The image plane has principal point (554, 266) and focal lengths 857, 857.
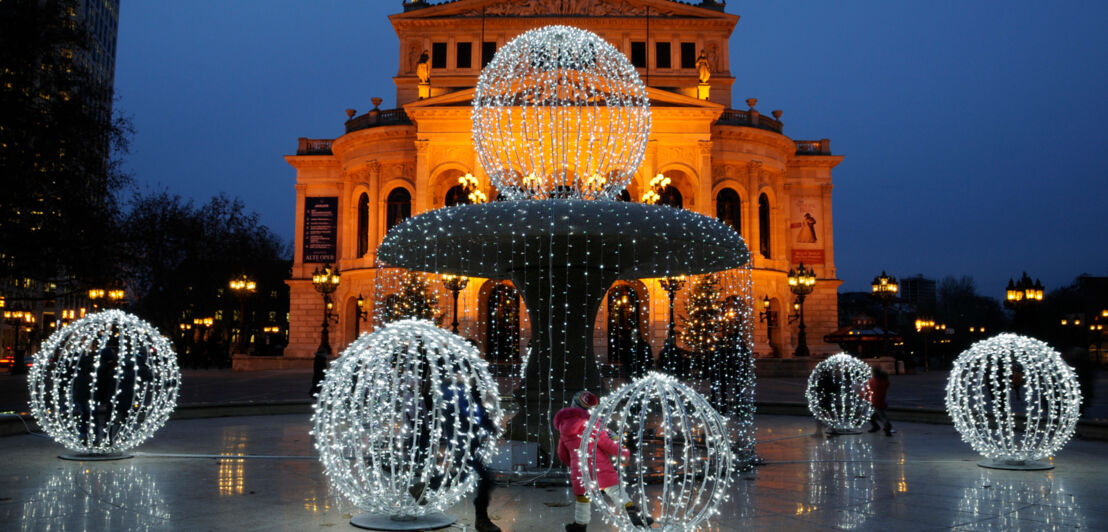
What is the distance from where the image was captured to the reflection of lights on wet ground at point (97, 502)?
6.55 meters

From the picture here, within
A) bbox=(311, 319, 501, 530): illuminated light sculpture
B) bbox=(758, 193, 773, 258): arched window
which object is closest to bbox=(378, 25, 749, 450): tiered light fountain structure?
bbox=(311, 319, 501, 530): illuminated light sculpture

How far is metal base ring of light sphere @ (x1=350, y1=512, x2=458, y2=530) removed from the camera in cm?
628

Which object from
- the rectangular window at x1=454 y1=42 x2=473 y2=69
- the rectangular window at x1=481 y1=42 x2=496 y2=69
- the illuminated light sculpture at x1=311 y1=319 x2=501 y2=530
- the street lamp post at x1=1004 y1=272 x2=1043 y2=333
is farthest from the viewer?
the rectangular window at x1=454 y1=42 x2=473 y2=69

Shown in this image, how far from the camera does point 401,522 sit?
643 centimetres

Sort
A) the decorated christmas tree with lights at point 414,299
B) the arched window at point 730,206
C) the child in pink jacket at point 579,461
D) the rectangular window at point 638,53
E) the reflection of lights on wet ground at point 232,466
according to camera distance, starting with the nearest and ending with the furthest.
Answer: the child in pink jacket at point 579,461 → the reflection of lights on wet ground at point 232,466 → the decorated christmas tree with lights at point 414,299 → the arched window at point 730,206 → the rectangular window at point 638,53

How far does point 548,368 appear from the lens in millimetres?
10422

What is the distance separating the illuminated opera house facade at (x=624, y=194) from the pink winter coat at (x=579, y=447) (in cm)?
2932

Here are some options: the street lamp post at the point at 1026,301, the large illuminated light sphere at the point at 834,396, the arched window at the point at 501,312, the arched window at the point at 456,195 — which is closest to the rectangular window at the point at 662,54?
the arched window at the point at 456,195

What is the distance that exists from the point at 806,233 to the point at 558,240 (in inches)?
1526

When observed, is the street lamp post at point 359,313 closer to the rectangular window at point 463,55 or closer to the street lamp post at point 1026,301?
the rectangular window at point 463,55

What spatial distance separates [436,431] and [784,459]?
5734mm

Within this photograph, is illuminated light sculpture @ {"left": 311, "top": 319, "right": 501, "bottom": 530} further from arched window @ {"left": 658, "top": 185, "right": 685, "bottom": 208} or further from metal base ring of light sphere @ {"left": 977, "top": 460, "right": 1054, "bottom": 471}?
arched window @ {"left": 658, "top": 185, "right": 685, "bottom": 208}

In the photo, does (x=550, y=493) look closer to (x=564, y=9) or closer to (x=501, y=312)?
(x=501, y=312)

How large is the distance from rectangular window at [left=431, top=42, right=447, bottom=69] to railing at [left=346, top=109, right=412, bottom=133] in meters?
4.91
